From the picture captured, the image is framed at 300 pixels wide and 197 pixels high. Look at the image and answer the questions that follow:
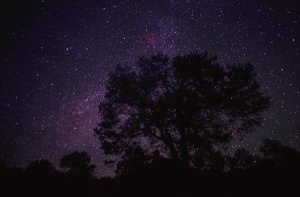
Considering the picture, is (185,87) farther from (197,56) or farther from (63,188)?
(63,188)

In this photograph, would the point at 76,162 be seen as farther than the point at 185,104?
Yes

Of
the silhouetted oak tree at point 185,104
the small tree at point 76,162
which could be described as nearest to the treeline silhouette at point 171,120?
the silhouetted oak tree at point 185,104

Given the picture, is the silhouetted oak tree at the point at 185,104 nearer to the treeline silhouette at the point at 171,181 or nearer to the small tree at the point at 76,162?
the treeline silhouette at the point at 171,181

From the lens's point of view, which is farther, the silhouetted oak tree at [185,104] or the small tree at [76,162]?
the small tree at [76,162]

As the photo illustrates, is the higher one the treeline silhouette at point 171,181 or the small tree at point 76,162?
the small tree at point 76,162

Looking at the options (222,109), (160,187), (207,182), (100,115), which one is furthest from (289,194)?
(100,115)

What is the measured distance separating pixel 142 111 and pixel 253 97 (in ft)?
31.9

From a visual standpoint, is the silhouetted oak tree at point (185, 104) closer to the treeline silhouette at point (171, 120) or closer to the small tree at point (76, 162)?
the treeline silhouette at point (171, 120)

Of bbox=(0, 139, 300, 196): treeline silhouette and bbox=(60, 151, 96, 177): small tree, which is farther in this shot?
bbox=(60, 151, 96, 177): small tree

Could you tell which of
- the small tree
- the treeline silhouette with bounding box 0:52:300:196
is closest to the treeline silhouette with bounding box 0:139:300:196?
the treeline silhouette with bounding box 0:52:300:196

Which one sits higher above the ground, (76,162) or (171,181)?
(76,162)

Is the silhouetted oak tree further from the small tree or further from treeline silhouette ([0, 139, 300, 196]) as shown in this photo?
the small tree

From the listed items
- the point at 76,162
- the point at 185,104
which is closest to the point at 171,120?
the point at 185,104

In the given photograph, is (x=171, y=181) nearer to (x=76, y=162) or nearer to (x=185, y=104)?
(x=185, y=104)
